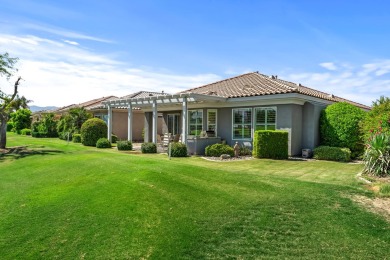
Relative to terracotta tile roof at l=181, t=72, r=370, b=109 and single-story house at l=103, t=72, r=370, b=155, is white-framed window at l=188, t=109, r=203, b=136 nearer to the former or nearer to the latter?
single-story house at l=103, t=72, r=370, b=155

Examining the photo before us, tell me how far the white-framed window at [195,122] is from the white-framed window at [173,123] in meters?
2.68

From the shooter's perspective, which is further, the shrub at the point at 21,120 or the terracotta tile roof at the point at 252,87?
the shrub at the point at 21,120

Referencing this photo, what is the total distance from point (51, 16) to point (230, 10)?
923 centimetres

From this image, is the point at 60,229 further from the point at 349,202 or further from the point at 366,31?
the point at 366,31

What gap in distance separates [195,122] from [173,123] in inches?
146

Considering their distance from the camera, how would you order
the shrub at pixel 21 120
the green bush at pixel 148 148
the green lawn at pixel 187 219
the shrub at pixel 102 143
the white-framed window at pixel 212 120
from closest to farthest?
the green lawn at pixel 187 219, the green bush at pixel 148 148, the white-framed window at pixel 212 120, the shrub at pixel 102 143, the shrub at pixel 21 120

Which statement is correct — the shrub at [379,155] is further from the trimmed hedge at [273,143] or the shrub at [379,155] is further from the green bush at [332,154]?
the trimmed hedge at [273,143]


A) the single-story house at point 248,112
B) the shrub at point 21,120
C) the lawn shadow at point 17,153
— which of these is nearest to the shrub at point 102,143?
the single-story house at point 248,112

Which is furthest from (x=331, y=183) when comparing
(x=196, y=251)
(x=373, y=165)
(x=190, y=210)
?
(x=196, y=251)

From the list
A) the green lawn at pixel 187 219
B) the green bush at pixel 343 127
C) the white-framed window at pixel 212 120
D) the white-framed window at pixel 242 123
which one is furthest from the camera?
the white-framed window at pixel 212 120

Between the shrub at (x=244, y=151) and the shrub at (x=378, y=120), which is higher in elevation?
the shrub at (x=378, y=120)

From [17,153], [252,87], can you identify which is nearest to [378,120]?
[252,87]

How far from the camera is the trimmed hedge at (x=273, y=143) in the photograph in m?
16.8

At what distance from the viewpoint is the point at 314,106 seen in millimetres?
18609
